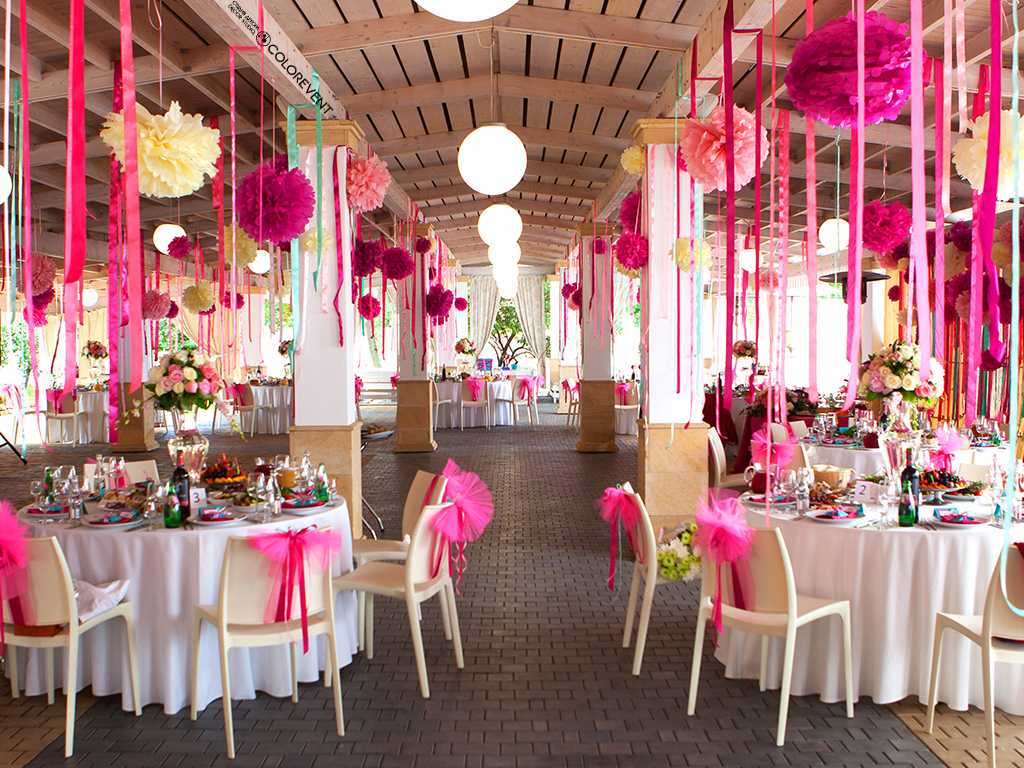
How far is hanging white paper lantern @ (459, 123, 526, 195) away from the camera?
15.7 feet

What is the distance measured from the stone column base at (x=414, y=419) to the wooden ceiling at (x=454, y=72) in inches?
100.0

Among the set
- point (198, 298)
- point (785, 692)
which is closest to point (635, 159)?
point (785, 692)

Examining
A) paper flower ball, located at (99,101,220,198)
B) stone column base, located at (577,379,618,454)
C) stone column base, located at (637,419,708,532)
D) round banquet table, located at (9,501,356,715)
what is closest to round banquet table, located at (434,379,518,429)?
stone column base, located at (577,379,618,454)

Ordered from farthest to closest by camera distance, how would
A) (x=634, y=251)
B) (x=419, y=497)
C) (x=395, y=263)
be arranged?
(x=395, y=263), (x=634, y=251), (x=419, y=497)

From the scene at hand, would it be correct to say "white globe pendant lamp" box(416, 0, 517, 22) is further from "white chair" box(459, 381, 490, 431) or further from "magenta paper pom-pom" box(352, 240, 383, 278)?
"white chair" box(459, 381, 490, 431)

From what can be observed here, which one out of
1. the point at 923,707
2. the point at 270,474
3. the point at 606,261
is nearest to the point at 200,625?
the point at 270,474

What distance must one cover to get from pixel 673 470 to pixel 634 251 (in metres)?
1.62

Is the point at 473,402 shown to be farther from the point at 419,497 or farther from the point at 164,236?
the point at 419,497

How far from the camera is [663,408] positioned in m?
6.20

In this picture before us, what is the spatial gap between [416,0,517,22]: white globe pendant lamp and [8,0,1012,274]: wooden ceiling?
140cm

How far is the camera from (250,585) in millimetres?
3277

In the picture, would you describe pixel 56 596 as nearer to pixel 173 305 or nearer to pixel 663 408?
pixel 663 408

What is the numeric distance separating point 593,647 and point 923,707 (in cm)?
149

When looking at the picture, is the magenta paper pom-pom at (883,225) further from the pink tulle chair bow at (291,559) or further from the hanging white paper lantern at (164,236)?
the hanging white paper lantern at (164,236)
